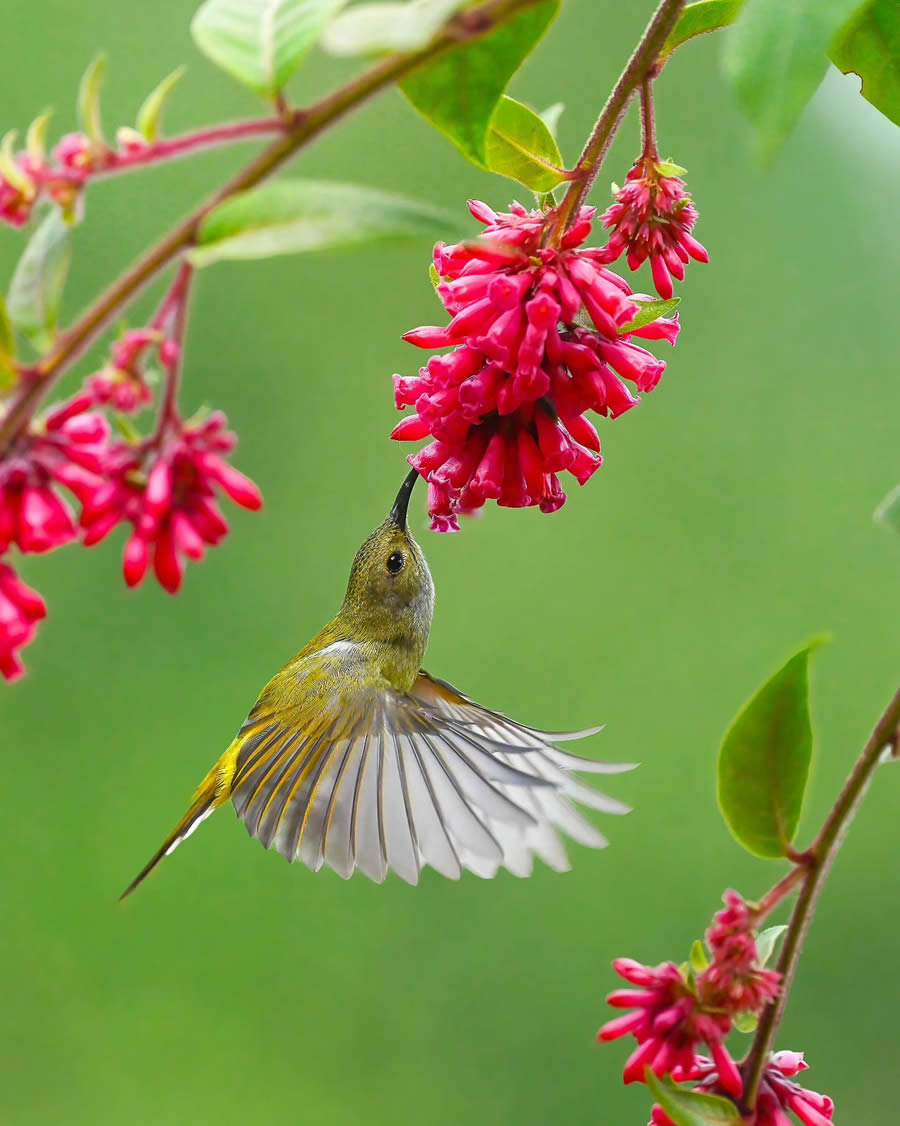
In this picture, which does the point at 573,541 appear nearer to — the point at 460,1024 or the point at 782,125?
the point at 460,1024

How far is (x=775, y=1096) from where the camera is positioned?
4.75 ft

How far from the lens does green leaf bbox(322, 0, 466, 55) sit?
85cm

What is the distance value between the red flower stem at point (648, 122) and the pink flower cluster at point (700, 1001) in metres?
0.78

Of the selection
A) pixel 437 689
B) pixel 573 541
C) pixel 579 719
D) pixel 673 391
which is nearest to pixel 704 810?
pixel 579 719

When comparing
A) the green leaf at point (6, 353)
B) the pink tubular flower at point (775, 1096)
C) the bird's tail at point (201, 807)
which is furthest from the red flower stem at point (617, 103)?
the bird's tail at point (201, 807)

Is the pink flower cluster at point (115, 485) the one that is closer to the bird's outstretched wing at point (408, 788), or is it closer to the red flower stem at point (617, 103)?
the red flower stem at point (617, 103)

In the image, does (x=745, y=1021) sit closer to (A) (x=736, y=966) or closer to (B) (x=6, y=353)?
(A) (x=736, y=966)

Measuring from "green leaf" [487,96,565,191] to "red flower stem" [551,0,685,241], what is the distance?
11cm

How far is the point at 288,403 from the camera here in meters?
7.39

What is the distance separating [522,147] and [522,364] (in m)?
0.27

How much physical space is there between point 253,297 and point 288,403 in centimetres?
63

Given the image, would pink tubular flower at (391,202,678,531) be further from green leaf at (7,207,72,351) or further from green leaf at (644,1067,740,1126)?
green leaf at (644,1067,740,1126)

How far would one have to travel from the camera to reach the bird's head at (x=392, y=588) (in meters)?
2.69

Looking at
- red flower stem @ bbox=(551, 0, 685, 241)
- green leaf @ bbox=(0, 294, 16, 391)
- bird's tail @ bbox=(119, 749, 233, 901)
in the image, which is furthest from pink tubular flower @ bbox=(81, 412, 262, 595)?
bird's tail @ bbox=(119, 749, 233, 901)
